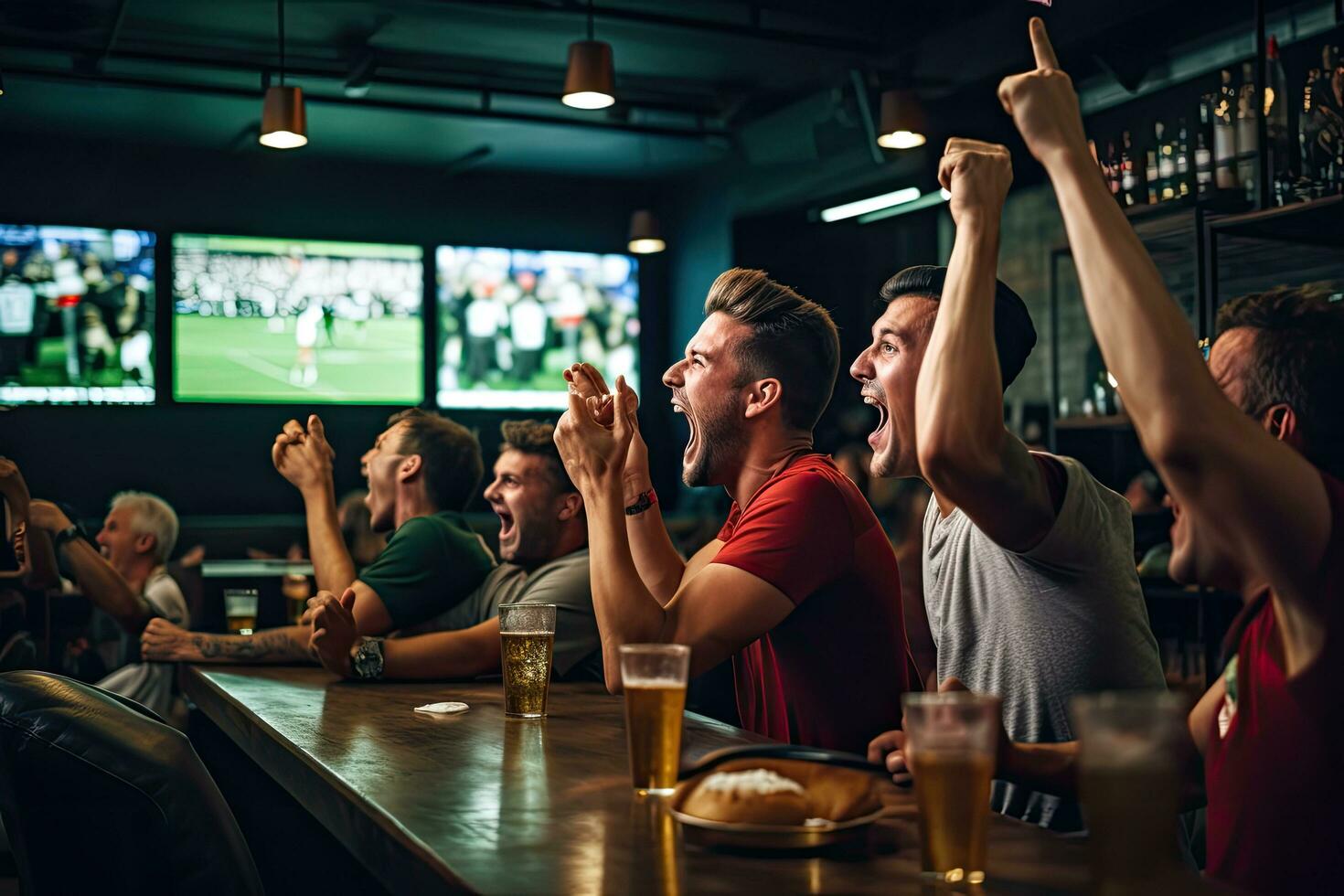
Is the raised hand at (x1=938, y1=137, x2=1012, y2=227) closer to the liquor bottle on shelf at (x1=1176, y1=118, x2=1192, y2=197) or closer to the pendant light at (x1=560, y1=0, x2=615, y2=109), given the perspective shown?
the liquor bottle on shelf at (x1=1176, y1=118, x2=1192, y2=197)

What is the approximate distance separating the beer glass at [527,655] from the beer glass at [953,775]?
0.97m

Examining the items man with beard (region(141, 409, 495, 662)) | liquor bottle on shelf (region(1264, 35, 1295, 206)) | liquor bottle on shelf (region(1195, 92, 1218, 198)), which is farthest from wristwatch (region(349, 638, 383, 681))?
liquor bottle on shelf (region(1195, 92, 1218, 198))

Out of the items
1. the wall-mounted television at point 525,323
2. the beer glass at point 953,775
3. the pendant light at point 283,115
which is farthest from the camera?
the wall-mounted television at point 525,323

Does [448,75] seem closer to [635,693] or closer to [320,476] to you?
[320,476]

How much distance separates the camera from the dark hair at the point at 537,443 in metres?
2.87

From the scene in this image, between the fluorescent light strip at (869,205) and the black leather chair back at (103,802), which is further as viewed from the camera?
the fluorescent light strip at (869,205)

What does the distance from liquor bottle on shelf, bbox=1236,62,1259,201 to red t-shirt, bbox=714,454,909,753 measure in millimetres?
2390

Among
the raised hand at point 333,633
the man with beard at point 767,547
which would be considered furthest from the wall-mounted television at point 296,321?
the man with beard at point 767,547

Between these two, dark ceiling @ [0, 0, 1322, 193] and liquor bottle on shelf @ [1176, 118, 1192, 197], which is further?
dark ceiling @ [0, 0, 1322, 193]

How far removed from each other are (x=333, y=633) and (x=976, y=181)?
4.91 feet

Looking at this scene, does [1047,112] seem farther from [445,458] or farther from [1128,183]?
[1128,183]

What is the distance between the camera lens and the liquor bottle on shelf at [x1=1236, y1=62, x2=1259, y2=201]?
371cm

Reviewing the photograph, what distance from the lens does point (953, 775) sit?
3.20ft

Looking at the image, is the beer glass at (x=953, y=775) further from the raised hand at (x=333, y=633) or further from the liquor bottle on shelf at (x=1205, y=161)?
the liquor bottle on shelf at (x=1205, y=161)
